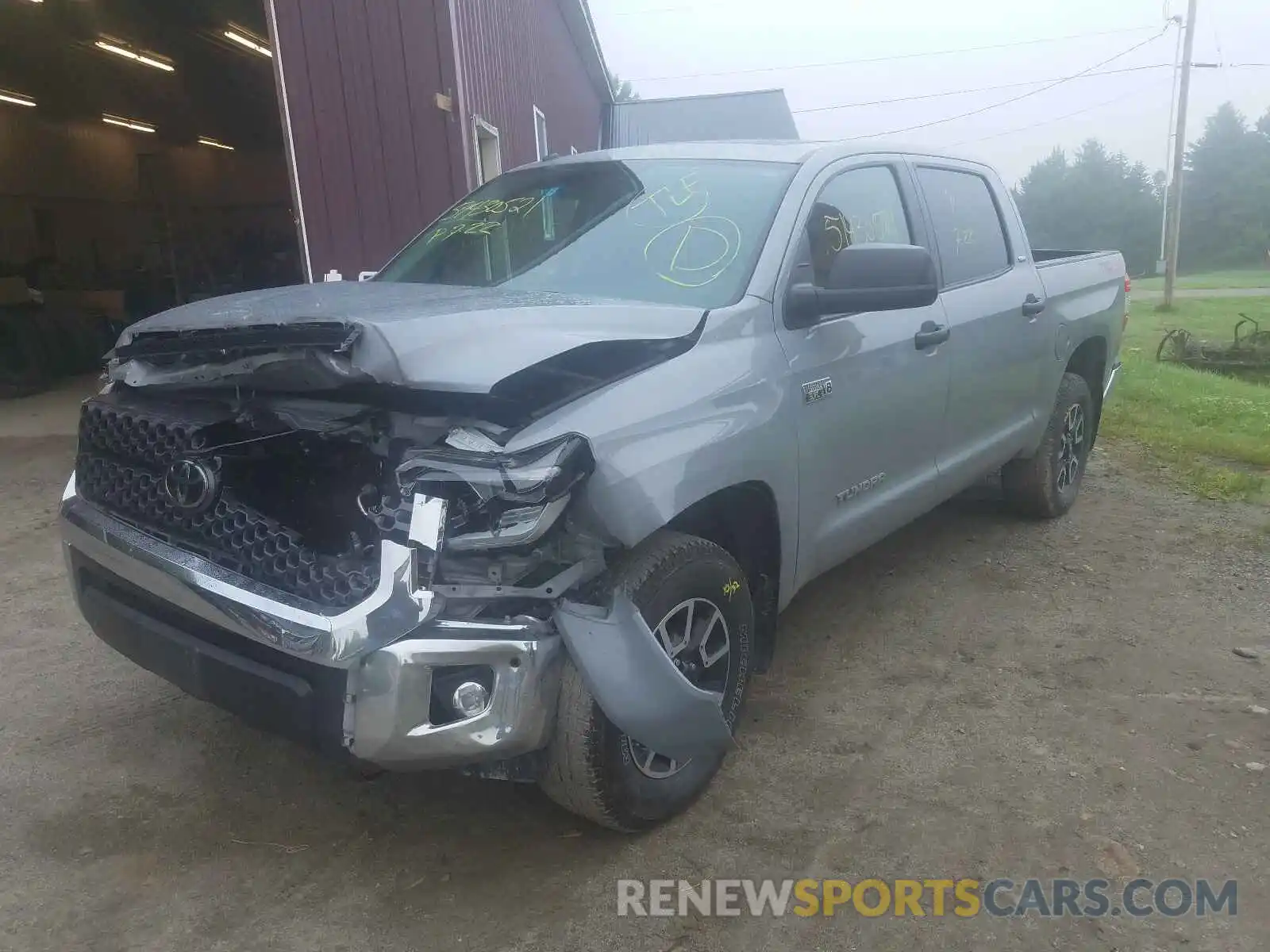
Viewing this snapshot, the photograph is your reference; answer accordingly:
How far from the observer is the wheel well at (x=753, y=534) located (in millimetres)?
2883

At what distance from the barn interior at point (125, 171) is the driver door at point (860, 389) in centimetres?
925

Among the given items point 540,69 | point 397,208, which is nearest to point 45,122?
point 540,69

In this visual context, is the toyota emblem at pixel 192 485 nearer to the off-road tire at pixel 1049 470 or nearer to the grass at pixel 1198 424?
the off-road tire at pixel 1049 470

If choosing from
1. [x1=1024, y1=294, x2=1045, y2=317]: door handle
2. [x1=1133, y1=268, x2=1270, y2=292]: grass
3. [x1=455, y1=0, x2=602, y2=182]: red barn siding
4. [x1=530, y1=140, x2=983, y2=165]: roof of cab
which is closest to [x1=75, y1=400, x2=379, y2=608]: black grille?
[x1=530, y1=140, x2=983, y2=165]: roof of cab

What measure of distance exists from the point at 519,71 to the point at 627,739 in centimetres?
976

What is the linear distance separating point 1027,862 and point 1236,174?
64.7 meters

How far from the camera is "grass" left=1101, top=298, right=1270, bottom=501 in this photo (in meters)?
6.36

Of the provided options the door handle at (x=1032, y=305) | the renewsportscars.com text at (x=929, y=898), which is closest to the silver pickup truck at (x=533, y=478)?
the renewsportscars.com text at (x=929, y=898)

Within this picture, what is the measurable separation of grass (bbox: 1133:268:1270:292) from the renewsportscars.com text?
3535 cm

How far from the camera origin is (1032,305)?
4672 mm

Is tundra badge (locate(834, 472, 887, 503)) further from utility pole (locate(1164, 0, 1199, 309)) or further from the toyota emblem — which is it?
utility pole (locate(1164, 0, 1199, 309))

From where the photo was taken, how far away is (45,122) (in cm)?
1741

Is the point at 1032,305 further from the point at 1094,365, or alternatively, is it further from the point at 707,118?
the point at 707,118

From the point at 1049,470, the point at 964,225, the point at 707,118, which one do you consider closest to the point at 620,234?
the point at 964,225
